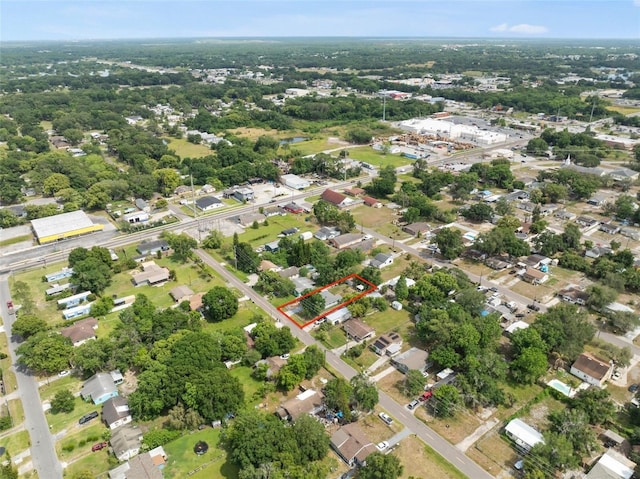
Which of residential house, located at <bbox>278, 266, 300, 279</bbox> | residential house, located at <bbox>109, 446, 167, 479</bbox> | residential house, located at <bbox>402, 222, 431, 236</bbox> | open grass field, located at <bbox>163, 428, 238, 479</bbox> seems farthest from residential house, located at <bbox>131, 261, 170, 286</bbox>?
residential house, located at <bbox>402, 222, 431, 236</bbox>

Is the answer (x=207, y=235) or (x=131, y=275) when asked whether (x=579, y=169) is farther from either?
(x=131, y=275)

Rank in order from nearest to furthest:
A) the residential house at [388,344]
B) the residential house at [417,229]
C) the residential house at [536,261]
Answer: the residential house at [388,344] → the residential house at [536,261] → the residential house at [417,229]

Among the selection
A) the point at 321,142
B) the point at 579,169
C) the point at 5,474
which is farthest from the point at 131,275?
the point at 579,169

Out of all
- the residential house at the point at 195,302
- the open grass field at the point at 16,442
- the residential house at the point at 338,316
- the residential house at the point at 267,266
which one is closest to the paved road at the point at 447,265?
the residential house at the point at 338,316

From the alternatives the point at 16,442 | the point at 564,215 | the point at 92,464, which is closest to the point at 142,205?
the point at 16,442

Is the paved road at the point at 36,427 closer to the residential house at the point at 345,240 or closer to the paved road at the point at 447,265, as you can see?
the residential house at the point at 345,240
